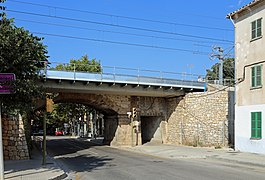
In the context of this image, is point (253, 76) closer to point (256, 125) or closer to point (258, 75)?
point (258, 75)

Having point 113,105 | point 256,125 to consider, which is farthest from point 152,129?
point 256,125

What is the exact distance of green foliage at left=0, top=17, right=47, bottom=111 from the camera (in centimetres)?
984

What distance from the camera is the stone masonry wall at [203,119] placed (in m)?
26.1

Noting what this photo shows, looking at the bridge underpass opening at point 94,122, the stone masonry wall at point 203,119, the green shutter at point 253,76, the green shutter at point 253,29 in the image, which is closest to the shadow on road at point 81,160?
the bridge underpass opening at point 94,122

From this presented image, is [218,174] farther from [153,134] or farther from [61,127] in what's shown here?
[61,127]

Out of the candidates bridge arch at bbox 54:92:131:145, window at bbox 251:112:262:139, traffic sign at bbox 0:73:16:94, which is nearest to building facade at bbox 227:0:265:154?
window at bbox 251:112:262:139

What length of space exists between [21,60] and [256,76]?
13918mm

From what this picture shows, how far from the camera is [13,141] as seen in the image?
1678cm

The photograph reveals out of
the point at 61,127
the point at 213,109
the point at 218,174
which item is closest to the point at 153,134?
the point at 213,109

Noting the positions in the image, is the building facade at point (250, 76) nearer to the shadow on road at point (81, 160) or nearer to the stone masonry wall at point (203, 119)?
the stone masonry wall at point (203, 119)

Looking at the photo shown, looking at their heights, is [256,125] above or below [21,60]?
below

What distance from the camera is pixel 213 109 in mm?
26531

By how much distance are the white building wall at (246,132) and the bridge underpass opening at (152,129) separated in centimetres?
1208

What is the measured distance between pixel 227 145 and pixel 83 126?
34.9 m
